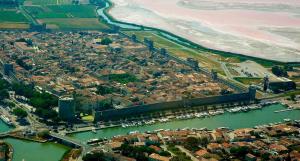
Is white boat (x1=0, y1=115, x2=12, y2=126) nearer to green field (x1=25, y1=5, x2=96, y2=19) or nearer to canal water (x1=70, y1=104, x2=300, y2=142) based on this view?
canal water (x1=70, y1=104, x2=300, y2=142)

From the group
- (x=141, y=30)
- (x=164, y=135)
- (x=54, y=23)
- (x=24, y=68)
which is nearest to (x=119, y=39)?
(x=141, y=30)

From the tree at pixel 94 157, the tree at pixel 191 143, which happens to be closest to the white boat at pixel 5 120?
the tree at pixel 94 157

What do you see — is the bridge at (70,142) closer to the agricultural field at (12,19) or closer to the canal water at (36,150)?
the canal water at (36,150)

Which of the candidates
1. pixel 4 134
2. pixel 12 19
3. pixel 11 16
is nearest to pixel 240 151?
pixel 4 134

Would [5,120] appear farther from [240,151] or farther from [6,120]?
[240,151]

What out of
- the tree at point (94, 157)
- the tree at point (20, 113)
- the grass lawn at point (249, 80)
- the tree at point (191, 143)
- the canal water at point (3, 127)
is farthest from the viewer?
the grass lawn at point (249, 80)

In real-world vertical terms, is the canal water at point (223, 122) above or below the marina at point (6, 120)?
below

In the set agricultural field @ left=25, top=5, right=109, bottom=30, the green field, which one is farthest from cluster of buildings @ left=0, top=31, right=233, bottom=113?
the green field
